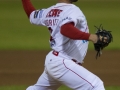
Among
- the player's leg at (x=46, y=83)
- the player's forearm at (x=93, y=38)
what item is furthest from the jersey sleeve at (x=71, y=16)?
the player's leg at (x=46, y=83)

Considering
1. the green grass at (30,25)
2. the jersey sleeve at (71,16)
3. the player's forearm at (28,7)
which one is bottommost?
the green grass at (30,25)

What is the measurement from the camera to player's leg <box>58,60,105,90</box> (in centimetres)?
482

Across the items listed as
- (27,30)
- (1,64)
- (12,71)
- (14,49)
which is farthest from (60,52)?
(27,30)

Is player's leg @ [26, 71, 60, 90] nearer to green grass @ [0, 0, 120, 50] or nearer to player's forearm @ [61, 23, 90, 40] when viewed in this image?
player's forearm @ [61, 23, 90, 40]

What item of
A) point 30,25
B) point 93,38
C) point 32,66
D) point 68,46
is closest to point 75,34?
point 93,38

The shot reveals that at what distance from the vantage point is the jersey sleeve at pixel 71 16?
476cm

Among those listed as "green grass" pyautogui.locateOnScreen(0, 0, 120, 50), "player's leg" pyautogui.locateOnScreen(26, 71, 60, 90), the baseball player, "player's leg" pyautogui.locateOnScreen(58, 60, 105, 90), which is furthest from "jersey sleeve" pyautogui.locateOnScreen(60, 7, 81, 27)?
"green grass" pyautogui.locateOnScreen(0, 0, 120, 50)

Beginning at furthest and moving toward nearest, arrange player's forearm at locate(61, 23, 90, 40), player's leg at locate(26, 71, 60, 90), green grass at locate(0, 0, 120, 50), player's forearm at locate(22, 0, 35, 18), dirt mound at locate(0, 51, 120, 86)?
green grass at locate(0, 0, 120, 50), dirt mound at locate(0, 51, 120, 86), player's forearm at locate(22, 0, 35, 18), player's leg at locate(26, 71, 60, 90), player's forearm at locate(61, 23, 90, 40)

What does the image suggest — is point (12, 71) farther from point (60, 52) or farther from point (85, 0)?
point (85, 0)

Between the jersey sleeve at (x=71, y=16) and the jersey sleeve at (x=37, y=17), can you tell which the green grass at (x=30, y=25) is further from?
the jersey sleeve at (x=71, y=16)

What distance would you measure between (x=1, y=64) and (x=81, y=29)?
484 cm

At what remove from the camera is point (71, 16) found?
4.79 meters

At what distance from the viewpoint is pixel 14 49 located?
453 inches

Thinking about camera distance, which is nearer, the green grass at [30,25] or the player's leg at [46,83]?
the player's leg at [46,83]
